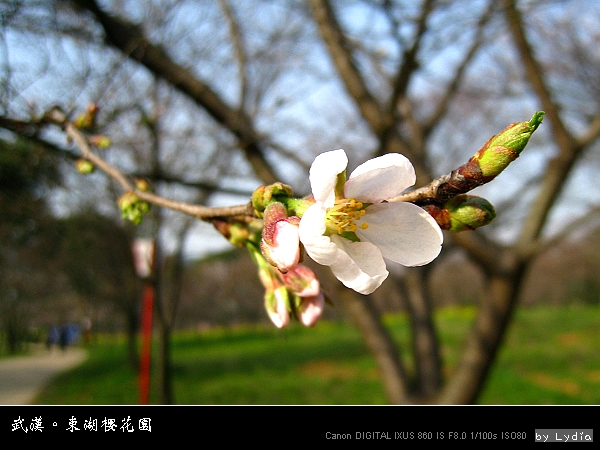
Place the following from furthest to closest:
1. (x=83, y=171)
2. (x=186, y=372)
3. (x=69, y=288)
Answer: (x=69, y=288)
(x=186, y=372)
(x=83, y=171)

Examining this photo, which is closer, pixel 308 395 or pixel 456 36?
pixel 456 36

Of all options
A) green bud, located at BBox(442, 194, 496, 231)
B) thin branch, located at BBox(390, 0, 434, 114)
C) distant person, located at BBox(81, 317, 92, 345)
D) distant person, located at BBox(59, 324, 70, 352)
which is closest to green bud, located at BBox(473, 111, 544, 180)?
green bud, located at BBox(442, 194, 496, 231)

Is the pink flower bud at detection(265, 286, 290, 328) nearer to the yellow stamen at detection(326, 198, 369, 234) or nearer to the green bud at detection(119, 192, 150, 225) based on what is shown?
the yellow stamen at detection(326, 198, 369, 234)

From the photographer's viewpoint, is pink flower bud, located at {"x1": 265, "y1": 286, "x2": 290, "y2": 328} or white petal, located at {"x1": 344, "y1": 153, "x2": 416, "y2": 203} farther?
pink flower bud, located at {"x1": 265, "y1": 286, "x2": 290, "y2": 328}

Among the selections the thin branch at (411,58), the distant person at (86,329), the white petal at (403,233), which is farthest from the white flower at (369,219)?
the distant person at (86,329)

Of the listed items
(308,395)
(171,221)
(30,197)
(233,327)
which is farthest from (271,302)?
(233,327)

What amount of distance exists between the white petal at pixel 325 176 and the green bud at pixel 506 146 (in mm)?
204

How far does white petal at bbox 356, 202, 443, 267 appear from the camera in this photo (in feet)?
2.59

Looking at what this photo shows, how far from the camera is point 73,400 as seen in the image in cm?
648

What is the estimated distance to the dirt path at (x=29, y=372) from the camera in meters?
5.63

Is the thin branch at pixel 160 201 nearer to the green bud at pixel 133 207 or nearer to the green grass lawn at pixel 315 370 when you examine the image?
the green bud at pixel 133 207

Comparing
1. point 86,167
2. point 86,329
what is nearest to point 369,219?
point 86,167
